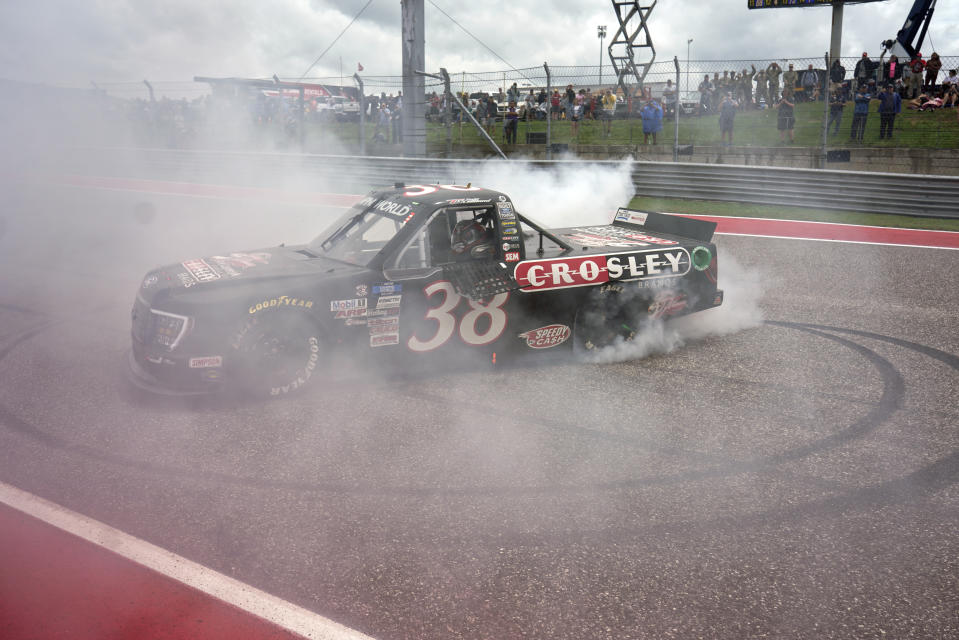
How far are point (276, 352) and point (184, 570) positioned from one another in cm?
185

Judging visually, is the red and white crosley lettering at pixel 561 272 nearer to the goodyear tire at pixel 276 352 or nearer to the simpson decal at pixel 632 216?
the simpson decal at pixel 632 216

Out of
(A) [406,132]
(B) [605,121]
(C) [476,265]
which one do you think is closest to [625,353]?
(C) [476,265]

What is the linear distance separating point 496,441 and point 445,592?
1376mm

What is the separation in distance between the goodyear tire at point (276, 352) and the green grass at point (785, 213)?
30.7ft

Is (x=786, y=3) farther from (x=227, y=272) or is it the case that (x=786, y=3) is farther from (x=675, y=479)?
(x=675, y=479)

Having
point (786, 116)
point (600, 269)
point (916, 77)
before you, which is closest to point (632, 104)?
point (786, 116)

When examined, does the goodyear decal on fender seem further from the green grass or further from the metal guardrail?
the green grass

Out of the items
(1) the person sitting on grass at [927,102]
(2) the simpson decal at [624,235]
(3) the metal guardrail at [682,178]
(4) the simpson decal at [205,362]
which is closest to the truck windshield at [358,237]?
(4) the simpson decal at [205,362]

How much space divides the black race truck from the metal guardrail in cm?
545

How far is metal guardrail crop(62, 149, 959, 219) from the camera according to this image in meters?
11.9

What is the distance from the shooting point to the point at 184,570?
9.89 feet

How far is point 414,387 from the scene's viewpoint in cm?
502

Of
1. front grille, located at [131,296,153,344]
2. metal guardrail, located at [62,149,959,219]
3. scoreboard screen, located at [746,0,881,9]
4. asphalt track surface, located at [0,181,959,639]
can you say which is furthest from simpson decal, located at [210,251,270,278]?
scoreboard screen, located at [746,0,881,9]

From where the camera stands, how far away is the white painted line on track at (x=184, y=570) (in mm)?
2705
